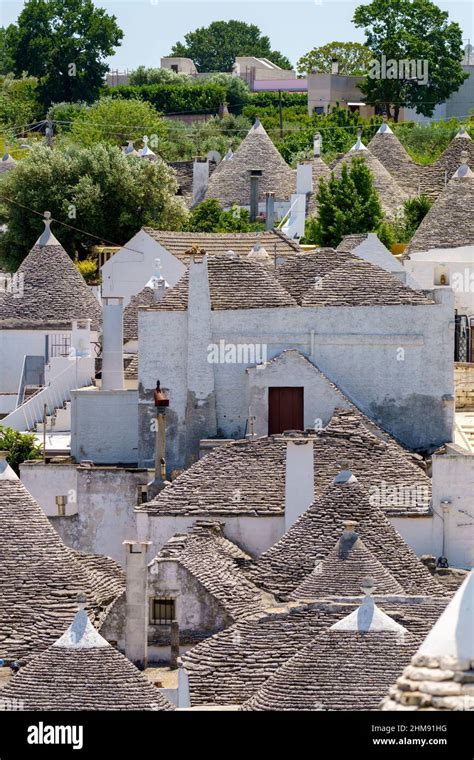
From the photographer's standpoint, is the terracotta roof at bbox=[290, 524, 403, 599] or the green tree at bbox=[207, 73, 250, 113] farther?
the green tree at bbox=[207, 73, 250, 113]

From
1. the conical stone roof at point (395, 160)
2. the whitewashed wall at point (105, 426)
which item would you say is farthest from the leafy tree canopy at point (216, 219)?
the whitewashed wall at point (105, 426)

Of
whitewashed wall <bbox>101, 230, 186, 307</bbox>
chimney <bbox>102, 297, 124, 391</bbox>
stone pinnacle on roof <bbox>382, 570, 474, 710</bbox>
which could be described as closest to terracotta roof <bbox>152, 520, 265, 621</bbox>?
chimney <bbox>102, 297, 124, 391</bbox>

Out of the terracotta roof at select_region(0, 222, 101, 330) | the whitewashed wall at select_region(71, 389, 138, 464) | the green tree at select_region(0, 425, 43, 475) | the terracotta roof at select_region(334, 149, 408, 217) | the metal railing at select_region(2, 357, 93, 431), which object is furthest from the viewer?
the terracotta roof at select_region(334, 149, 408, 217)

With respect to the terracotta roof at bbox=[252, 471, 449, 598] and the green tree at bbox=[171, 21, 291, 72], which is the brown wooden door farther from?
the green tree at bbox=[171, 21, 291, 72]

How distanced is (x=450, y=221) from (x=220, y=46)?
80.4 metres

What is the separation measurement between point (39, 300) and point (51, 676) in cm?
3696

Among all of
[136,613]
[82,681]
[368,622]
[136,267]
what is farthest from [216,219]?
[82,681]

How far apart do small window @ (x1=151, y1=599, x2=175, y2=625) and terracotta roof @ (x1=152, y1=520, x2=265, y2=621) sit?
0.52m

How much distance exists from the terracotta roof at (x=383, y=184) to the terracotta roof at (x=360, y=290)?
23950 millimetres

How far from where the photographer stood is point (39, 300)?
6431cm

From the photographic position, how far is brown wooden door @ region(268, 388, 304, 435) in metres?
50.0

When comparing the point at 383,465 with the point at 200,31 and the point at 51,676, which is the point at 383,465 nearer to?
the point at 51,676

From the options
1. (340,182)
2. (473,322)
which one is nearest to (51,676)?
(473,322)

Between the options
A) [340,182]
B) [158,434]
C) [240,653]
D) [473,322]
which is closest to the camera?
[240,653]
